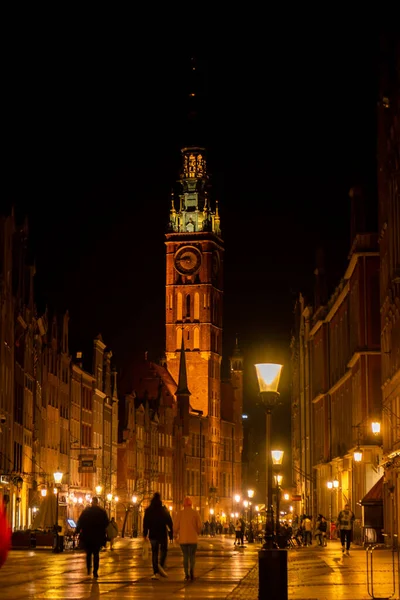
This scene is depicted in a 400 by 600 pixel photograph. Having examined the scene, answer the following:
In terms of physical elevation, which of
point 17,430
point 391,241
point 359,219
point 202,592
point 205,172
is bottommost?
point 202,592

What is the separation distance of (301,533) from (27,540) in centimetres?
1514

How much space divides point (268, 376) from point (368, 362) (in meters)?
38.8

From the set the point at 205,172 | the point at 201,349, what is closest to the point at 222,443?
the point at 201,349

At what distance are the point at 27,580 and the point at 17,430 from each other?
46.0 m

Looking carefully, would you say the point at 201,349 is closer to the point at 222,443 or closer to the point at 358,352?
the point at 222,443

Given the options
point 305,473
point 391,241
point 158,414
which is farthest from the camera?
point 158,414

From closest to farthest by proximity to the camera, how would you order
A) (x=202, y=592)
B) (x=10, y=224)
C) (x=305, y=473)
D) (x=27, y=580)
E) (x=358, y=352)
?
(x=202, y=592)
(x=27, y=580)
(x=358, y=352)
(x=10, y=224)
(x=305, y=473)

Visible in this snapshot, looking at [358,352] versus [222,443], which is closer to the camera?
[358,352]

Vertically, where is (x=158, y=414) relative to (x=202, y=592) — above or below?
above

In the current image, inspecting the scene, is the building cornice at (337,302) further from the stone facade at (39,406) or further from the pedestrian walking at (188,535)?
the pedestrian walking at (188,535)

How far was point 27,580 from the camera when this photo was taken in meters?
24.9

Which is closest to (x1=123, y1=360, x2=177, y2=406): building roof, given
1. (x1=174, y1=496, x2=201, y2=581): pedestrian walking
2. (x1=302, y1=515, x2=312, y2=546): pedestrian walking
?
(x1=302, y1=515, x2=312, y2=546): pedestrian walking

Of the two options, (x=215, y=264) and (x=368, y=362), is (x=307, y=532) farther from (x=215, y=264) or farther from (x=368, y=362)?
(x=215, y=264)

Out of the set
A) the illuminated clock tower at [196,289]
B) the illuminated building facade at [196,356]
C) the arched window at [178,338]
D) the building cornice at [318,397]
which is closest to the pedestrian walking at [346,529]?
the building cornice at [318,397]
